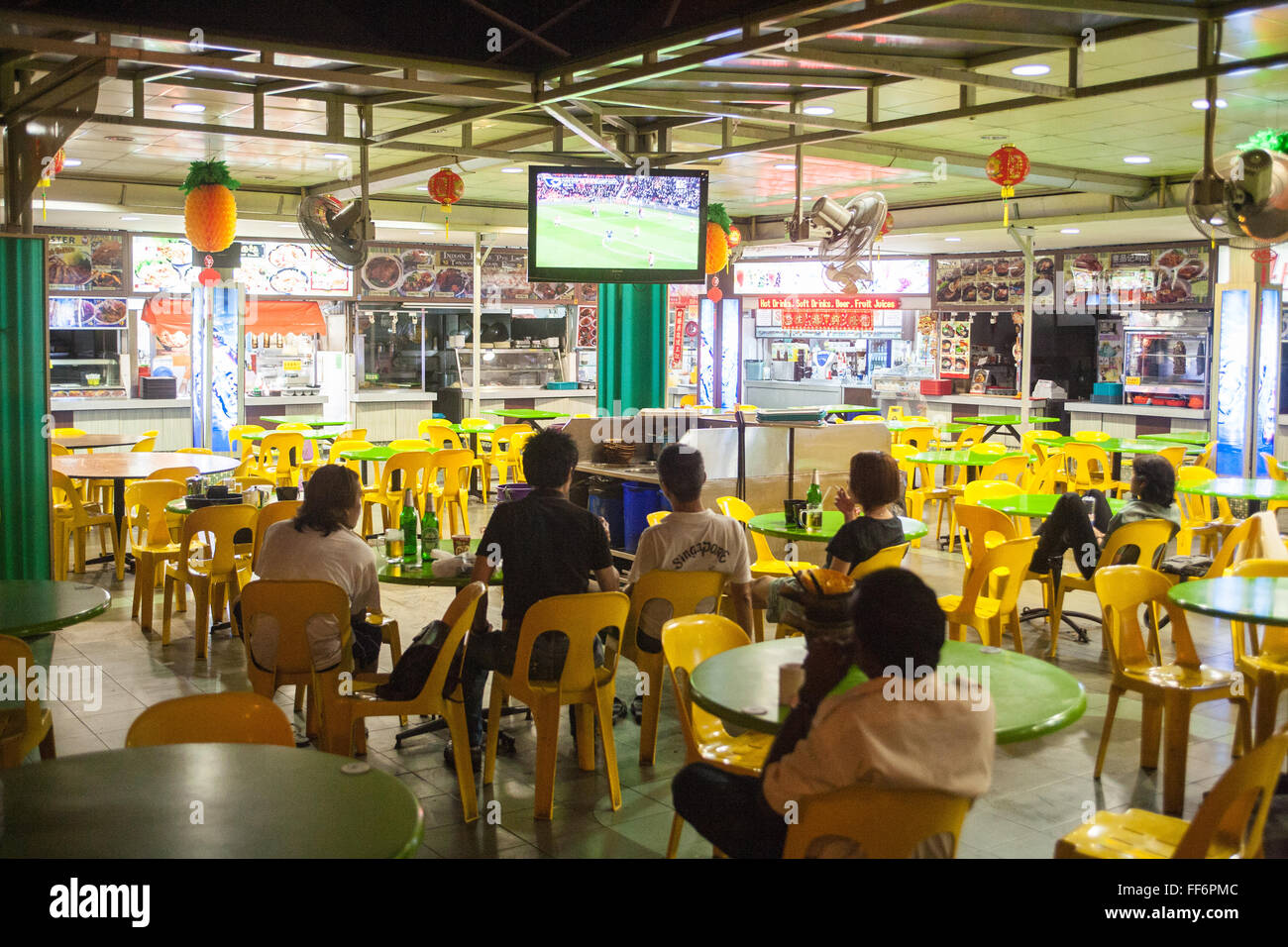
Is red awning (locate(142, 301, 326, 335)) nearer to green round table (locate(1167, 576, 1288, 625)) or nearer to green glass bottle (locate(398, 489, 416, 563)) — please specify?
green glass bottle (locate(398, 489, 416, 563))

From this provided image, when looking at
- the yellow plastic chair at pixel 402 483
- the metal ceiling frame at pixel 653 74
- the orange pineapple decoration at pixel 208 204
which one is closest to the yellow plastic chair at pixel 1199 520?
the metal ceiling frame at pixel 653 74

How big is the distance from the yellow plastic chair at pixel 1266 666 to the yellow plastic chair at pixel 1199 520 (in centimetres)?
279

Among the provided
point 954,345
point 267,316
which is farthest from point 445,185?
point 954,345

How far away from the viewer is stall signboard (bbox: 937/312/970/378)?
17375mm

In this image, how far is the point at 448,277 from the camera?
17.9 metres

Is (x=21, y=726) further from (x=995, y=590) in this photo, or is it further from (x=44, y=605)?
(x=995, y=590)

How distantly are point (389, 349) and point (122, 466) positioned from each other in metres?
9.49

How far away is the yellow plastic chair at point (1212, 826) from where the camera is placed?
256cm

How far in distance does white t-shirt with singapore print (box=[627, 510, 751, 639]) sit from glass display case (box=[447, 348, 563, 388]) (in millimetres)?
13137

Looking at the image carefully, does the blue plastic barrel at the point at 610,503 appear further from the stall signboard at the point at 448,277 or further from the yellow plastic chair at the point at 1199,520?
the stall signboard at the point at 448,277

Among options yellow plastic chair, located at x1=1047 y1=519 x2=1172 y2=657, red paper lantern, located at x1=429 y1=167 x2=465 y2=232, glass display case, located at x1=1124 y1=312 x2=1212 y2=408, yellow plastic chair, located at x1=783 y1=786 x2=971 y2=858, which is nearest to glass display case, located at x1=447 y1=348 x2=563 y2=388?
glass display case, located at x1=1124 y1=312 x2=1212 y2=408

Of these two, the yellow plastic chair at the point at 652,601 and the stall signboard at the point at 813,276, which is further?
the stall signboard at the point at 813,276

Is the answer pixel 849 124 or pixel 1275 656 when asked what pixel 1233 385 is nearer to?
pixel 849 124
